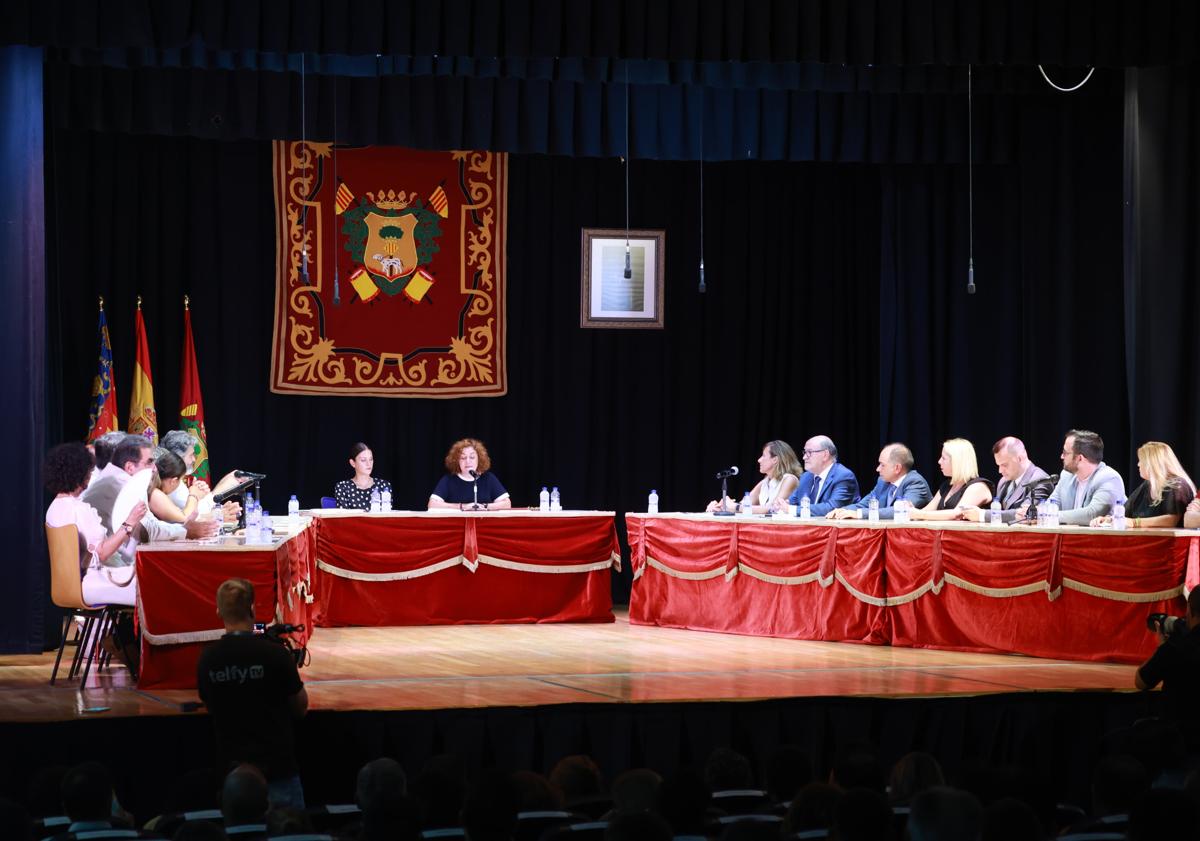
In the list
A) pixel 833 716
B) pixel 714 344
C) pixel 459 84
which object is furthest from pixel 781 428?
pixel 833 716

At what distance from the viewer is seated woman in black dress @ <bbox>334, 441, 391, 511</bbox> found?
11656mm

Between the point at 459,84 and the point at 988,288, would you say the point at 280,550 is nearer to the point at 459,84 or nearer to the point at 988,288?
the point at 459,84

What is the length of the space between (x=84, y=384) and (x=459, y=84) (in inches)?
138

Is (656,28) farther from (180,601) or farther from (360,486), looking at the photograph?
(360,486)

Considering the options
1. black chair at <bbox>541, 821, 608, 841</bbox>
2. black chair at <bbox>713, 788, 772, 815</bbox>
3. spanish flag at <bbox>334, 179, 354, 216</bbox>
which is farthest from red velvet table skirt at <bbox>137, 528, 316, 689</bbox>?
spanish flag at <bbox>334, 179, 354, 216</bbox>

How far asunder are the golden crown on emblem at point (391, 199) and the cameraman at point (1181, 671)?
25.7 ft

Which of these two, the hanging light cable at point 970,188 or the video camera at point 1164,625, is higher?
the hanging light cable at point 970,188

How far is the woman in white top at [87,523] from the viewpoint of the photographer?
7723 millimetres

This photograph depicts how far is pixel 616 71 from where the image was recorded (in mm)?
9977

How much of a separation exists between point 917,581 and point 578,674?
8.04 feet

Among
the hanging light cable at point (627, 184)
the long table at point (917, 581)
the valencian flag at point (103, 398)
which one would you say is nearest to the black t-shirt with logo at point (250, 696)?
the long table at point (917, 581)

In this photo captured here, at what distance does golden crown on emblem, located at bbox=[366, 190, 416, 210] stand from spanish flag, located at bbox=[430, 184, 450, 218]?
6.2 inches

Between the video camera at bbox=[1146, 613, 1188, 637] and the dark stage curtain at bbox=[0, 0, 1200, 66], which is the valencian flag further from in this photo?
the video camera at bbox=[1146, 613, 1188, 637]

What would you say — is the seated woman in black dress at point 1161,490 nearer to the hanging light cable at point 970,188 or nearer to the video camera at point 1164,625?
the video camera at point 1164,625
